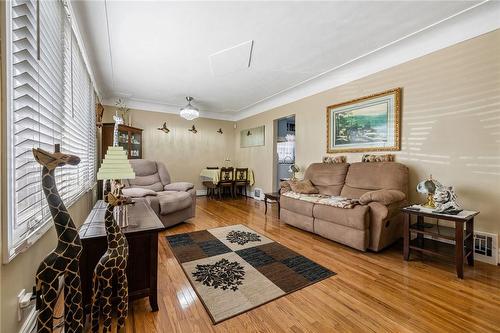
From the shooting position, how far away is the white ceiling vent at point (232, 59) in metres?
2.93

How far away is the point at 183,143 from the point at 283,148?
286 cm

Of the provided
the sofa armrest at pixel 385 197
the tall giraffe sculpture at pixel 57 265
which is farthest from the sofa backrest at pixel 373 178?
the tall giraffe sculpture at pixel 57 265

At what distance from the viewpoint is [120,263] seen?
117 cm

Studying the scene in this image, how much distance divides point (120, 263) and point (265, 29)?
103 inches

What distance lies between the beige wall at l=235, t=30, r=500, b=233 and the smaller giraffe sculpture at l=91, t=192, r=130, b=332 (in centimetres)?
328

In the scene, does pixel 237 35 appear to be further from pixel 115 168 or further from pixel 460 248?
pixel 460 248

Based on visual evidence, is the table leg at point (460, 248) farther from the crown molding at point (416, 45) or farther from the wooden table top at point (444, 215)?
the crown molding at point (416, 45)

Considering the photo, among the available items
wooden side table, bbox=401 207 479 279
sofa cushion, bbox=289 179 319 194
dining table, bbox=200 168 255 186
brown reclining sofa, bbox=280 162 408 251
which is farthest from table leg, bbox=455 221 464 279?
dining table, bbox=200 168 255 186

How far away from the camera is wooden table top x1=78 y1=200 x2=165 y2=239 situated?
1387 mm

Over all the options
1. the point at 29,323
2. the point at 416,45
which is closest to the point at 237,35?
the point at 416,45

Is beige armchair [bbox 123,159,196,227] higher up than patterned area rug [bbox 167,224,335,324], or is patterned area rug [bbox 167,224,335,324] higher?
beige armchair [bbox 123,159,196,227]

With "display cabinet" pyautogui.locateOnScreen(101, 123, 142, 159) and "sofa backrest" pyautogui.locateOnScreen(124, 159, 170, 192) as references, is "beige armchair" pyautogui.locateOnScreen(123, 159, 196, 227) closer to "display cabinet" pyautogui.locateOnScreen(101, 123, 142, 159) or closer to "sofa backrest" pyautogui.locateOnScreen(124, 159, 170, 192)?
"sofa backrest" pyautogui.locateOnScreen(124, 159, 170, 192)

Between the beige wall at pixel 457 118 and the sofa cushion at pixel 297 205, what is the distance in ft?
4.37

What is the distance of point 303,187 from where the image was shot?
3525 mm
